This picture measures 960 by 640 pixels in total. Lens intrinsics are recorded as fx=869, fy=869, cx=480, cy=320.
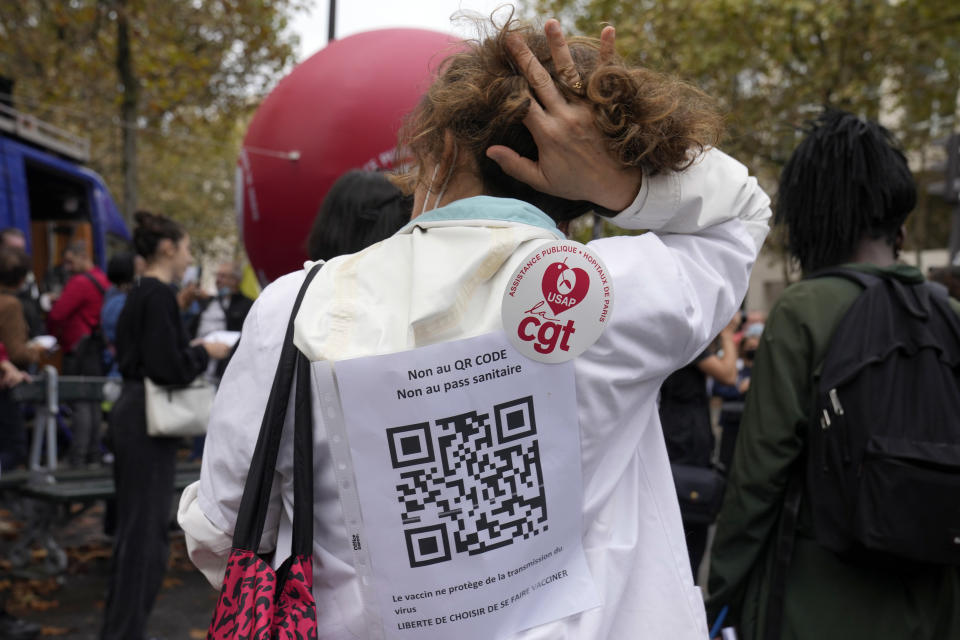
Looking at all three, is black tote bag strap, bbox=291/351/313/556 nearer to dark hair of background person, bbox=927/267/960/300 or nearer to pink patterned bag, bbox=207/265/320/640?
pink patterned bag, bbox=207/265/320/640

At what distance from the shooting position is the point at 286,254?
3922 mm

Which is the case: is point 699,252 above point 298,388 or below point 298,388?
above

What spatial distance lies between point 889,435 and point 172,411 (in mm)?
2983

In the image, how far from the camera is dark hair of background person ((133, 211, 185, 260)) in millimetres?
4039

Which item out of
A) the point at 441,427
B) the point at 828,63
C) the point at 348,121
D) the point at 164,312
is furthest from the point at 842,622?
the point at 828,63

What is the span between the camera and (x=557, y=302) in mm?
1121

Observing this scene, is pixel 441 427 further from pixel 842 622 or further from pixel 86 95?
pixel 86 95

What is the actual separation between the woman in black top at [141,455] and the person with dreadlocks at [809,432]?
264cm

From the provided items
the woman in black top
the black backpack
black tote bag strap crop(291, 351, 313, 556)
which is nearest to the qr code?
black tote bag strap crop(291, 351, 313, 556)

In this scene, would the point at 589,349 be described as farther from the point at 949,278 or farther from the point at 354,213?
the point at 949,278

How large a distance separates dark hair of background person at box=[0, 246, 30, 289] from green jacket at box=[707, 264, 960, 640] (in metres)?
4.55

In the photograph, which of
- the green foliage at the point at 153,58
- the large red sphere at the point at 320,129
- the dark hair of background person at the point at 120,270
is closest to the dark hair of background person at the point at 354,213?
the large red sphere at the point at 320,129

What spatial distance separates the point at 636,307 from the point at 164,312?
3114mm

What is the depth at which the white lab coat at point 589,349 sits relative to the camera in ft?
3.72
